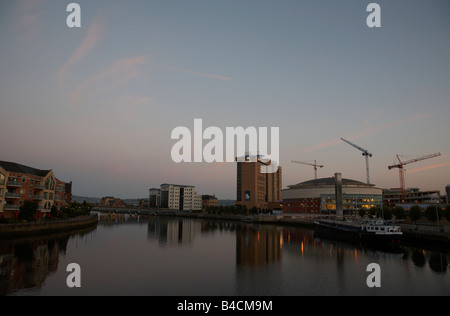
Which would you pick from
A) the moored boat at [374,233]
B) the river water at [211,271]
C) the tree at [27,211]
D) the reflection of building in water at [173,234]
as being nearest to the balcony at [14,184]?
the tree at [27,211]

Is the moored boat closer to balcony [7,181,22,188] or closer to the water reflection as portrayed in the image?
the water reflection

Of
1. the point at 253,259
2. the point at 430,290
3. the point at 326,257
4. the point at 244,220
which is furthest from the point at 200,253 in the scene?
the point at 244,220

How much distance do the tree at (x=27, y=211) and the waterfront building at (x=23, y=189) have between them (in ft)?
6.21

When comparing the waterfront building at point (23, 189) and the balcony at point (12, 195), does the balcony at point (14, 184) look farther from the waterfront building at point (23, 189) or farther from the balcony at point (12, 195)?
the balcony at point (12, 195)

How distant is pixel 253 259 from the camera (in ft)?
158

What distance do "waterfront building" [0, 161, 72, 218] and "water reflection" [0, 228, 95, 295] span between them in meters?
10.6

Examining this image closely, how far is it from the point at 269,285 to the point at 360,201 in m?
156

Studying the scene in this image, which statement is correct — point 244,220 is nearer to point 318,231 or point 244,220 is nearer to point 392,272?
point 318,231

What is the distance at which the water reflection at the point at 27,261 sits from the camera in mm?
29369

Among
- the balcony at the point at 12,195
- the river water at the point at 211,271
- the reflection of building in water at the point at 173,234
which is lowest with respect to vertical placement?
the reflection of building in water at the point at 173,234

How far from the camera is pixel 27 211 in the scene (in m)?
61.2

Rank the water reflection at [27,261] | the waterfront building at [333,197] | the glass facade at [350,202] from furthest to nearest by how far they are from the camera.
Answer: the waterfront building at [333,197] < the glass facade at [350,202] < the water reflection at [27,261]

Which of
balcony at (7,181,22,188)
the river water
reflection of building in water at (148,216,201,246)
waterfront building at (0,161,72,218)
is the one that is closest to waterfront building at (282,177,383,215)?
reflection of building in water at (148,216,201,246)

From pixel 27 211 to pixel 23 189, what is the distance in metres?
7.70
